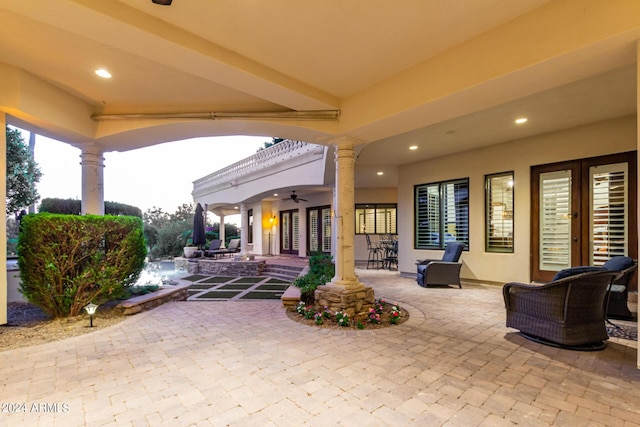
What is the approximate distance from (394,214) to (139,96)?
941 cm

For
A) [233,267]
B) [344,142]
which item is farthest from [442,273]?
[233,267]

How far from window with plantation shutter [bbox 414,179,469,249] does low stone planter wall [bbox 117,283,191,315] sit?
5.93m

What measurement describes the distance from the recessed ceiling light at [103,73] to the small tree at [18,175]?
5.03 m

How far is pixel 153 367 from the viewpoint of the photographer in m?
2.67

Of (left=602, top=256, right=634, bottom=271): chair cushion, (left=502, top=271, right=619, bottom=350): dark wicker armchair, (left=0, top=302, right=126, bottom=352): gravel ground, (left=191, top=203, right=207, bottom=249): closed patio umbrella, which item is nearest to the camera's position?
(left=502, top=271, right=619, bottom=350): dark wicker armchair

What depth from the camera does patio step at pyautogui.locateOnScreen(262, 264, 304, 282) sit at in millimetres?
8688

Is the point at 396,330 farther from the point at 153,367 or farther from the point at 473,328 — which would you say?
the point at 153,367

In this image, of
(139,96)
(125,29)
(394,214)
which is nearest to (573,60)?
(125,29)

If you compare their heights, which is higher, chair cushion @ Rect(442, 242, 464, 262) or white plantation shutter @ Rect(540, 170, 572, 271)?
white plantation shutter @ Rect(540, 170, 572, 271)

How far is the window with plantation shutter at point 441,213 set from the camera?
7211 mm

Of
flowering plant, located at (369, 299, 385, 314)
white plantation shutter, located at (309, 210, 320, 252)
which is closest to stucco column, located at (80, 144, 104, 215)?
flowering plant, located at (369, 299, 385, 314)

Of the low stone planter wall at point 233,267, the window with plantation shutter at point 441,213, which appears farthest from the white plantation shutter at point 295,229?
the window with plantation shutter at point 441,213

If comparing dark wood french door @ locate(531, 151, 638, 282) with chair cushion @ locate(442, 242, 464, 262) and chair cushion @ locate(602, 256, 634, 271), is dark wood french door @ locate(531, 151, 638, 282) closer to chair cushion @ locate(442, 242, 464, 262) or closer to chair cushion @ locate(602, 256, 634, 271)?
chair cushion @ locate(442, 242, 464, 262)

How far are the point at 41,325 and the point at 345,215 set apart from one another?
4.29 metres
